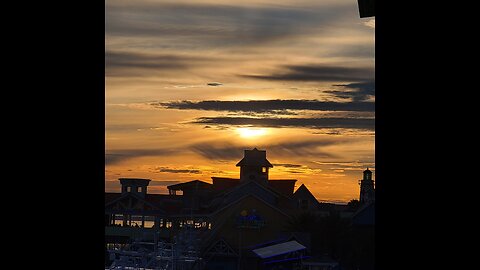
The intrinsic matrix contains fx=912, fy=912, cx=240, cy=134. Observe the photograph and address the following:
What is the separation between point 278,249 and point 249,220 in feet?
9.03

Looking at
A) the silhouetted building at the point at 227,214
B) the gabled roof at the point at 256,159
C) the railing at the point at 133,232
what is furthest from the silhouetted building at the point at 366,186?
the railing at the point at 133,232

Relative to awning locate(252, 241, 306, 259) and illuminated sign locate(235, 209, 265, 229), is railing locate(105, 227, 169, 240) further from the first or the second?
awning locate(252, 241, 306, 259)

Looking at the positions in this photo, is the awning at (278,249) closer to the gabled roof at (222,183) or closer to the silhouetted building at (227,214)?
the silhouetted building at (227,214)

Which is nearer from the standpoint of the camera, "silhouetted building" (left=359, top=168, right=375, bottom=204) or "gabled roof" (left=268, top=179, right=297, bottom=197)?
"silhouetted building" (left=359, top=168, right=375, bottom=204)

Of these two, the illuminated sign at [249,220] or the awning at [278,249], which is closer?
the awning at [278,249]

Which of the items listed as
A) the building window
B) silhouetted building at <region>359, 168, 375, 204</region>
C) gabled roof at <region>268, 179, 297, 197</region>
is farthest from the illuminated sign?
gabled roof at <region>268, 179, 297, 197</region>

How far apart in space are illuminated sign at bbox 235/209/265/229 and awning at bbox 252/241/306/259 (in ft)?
4.51

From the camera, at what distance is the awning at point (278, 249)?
32250 millimetres

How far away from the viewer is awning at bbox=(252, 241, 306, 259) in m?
32.2

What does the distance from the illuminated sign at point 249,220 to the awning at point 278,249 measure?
137 cm
